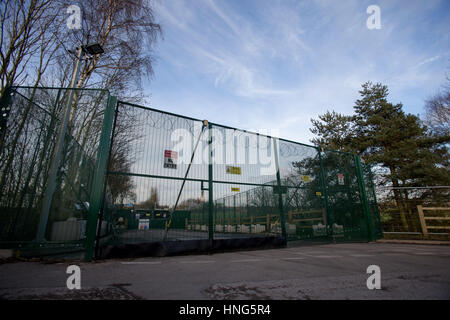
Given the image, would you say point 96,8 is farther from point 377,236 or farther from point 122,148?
point 377,236

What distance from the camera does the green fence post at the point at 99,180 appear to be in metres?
3.51

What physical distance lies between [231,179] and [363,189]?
552 cm

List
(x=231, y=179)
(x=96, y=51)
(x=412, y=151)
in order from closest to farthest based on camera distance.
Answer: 1. (x=96, y=51)
2. (x=231, y=179)
3. (x=412, y=151)

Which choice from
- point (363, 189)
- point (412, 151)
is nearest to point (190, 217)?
point (363, 189)

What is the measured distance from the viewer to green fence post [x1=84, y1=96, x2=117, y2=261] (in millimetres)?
3513

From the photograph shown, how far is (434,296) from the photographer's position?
1.80 m

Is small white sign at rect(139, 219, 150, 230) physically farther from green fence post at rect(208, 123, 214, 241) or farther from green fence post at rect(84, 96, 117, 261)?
green fence post at rect(208, 123, 214, 241)

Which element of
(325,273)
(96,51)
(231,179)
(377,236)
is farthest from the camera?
(377,236)

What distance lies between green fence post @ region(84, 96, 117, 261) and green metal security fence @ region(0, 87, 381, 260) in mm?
16

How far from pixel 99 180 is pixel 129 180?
559mm

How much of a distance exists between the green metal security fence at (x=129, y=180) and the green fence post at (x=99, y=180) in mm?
16

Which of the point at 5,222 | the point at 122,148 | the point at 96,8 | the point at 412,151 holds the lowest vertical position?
the point at 5,222

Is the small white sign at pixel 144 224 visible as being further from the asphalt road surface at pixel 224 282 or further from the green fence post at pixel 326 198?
the green fence post at pixel 326 198

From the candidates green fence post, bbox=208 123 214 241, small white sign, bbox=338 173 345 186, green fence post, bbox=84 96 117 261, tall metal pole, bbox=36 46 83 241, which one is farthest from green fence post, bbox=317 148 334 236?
tall metal pole, bbox=36 46 83 241
